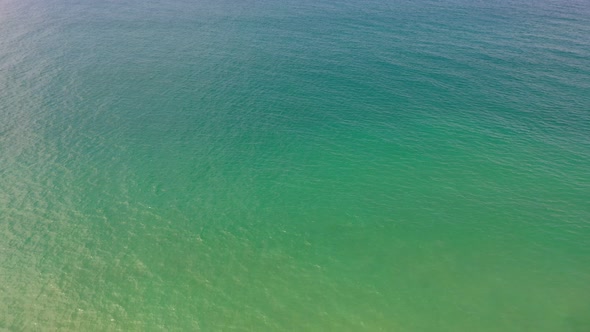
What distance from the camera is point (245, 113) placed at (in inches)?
2269

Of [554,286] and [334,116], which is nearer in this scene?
[554,286]

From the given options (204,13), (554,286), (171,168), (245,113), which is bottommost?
(171,168)

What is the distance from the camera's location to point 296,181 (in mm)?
45875

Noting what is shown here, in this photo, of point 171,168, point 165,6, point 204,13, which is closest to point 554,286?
point 171,168

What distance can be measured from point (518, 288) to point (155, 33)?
79.8 m

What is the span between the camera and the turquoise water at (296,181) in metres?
32.8

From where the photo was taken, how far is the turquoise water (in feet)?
108

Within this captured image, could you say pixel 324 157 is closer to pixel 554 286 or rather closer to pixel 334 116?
pixel 334 116

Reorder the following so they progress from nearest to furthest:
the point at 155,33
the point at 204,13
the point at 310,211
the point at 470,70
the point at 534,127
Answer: the point at 310,211 < the point at 534,127 < the point at 470,70 < the point at 155,33 < the point at 204,13

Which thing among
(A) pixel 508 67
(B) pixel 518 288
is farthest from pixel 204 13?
(B) pixel 518 288

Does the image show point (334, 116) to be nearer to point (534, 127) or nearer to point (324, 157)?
point (324, 157)

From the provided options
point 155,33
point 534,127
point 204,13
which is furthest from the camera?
point 204,13

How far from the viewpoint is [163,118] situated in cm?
5622

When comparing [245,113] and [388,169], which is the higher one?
[388,169]
